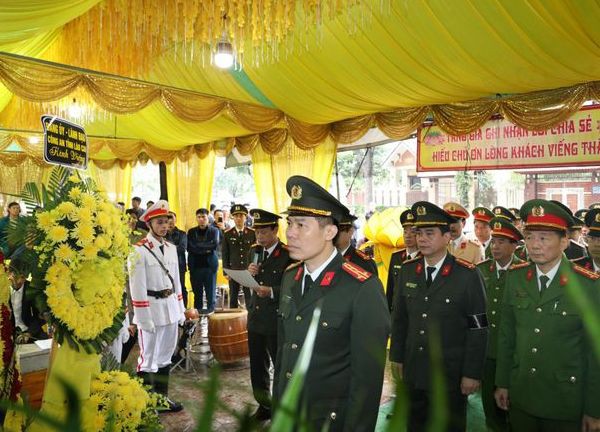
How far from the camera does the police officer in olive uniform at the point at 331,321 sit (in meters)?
2.00

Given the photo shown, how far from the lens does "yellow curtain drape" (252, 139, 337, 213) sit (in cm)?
747

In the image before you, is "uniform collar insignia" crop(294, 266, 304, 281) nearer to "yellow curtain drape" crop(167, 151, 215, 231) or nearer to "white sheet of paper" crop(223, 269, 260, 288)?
"white sheet of paper" crop(223, 269, 260, 288)

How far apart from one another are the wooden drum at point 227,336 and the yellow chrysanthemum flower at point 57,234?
3.47 metres

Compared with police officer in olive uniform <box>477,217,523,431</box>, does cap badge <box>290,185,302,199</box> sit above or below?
above

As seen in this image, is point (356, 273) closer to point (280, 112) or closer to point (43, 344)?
point (43, 344)

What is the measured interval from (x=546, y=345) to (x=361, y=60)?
332 cm

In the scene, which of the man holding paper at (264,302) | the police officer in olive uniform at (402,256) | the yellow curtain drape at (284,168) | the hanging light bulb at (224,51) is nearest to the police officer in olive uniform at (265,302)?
the man holding paper at (264,302)

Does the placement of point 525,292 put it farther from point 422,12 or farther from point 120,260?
point 422,12

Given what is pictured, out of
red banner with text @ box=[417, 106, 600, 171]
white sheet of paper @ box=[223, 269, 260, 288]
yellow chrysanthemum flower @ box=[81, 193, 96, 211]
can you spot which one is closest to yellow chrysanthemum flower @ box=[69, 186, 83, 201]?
yellow chrysanthemum flower @ box=[81, 193, 96, 211]

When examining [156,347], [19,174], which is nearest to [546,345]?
[156,347]

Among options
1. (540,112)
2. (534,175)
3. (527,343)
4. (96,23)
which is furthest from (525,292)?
(534,175)

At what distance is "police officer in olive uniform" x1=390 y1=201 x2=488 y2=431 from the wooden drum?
2503 millimetres

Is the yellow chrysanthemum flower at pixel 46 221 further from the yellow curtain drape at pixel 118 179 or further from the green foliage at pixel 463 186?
the yellow curtain drape at pixel 118 179

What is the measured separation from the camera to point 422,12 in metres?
4.07
